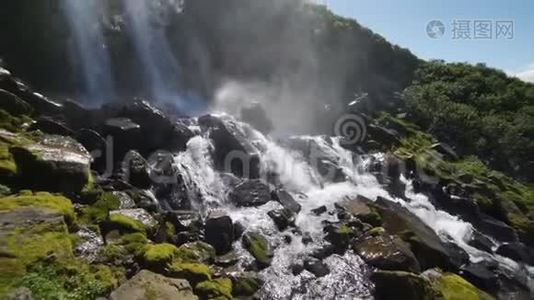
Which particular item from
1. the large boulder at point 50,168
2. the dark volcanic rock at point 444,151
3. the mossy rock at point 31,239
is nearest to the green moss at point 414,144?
the dark volcanic rock at point 444,151

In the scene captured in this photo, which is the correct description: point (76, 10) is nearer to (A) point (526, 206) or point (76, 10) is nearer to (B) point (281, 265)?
(B) point (281, 265)

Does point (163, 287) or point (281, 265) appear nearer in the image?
point (163, 287)

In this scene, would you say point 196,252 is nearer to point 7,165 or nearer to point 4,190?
point 4,190

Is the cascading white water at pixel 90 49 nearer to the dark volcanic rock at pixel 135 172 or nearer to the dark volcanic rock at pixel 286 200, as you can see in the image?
the dark volcanic rock at pixel 135 172

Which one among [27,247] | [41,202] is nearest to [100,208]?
[41,202]

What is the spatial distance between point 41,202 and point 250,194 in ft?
36.6

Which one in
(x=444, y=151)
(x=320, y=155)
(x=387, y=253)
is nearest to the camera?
(x=387, y=253)

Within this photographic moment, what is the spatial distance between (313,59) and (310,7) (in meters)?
10.1

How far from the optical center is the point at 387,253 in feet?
64.0

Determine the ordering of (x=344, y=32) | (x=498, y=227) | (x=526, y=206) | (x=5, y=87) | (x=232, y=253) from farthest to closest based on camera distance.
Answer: (x=344, y=32) → (x=526, y=206) → (x=498, y=227) → (x=5, y=87) → (x=232, y=253)

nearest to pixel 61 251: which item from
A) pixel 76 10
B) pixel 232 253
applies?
pixel 232 253

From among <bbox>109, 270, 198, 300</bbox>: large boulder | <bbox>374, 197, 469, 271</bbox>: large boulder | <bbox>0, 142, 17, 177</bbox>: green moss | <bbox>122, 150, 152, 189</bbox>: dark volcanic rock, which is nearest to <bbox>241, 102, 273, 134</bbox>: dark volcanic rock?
<bbox>374, 197, 469, 271</bbox>: large boulder

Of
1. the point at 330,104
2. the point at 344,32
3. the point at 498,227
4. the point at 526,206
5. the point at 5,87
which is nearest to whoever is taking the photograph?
the point at 5,87

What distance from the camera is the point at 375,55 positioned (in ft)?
209
